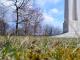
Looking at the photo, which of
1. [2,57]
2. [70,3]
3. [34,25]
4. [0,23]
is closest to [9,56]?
[2,57]

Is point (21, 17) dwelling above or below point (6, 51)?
above

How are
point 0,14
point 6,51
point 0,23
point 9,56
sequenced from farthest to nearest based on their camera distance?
point 0,14
point 0,23
point 6,51
point 9,56

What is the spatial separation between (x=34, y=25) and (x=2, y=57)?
16682mm

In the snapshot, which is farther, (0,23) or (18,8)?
(18,8)

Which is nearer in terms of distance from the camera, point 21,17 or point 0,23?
point 0,23

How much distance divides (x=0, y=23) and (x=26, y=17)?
329 cm

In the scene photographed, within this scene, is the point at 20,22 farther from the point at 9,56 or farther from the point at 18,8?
the point at 9,56

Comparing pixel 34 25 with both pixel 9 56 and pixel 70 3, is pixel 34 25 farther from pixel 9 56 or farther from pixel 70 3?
pixel 9 56

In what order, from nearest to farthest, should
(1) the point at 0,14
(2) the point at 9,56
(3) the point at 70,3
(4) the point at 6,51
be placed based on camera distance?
(2) the point at 9,56 → (4) the point at 6,51 → (1) the point at 0,14 → (3) the point at 70,3

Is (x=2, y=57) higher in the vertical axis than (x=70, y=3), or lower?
lower

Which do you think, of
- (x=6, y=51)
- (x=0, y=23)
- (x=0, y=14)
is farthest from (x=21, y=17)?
(x=6, y=51)

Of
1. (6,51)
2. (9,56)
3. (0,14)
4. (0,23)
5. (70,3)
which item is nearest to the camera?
(9,56)

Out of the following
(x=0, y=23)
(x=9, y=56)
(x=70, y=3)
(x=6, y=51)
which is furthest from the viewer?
(x=70, y=3)

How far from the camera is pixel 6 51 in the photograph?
1.48 m
